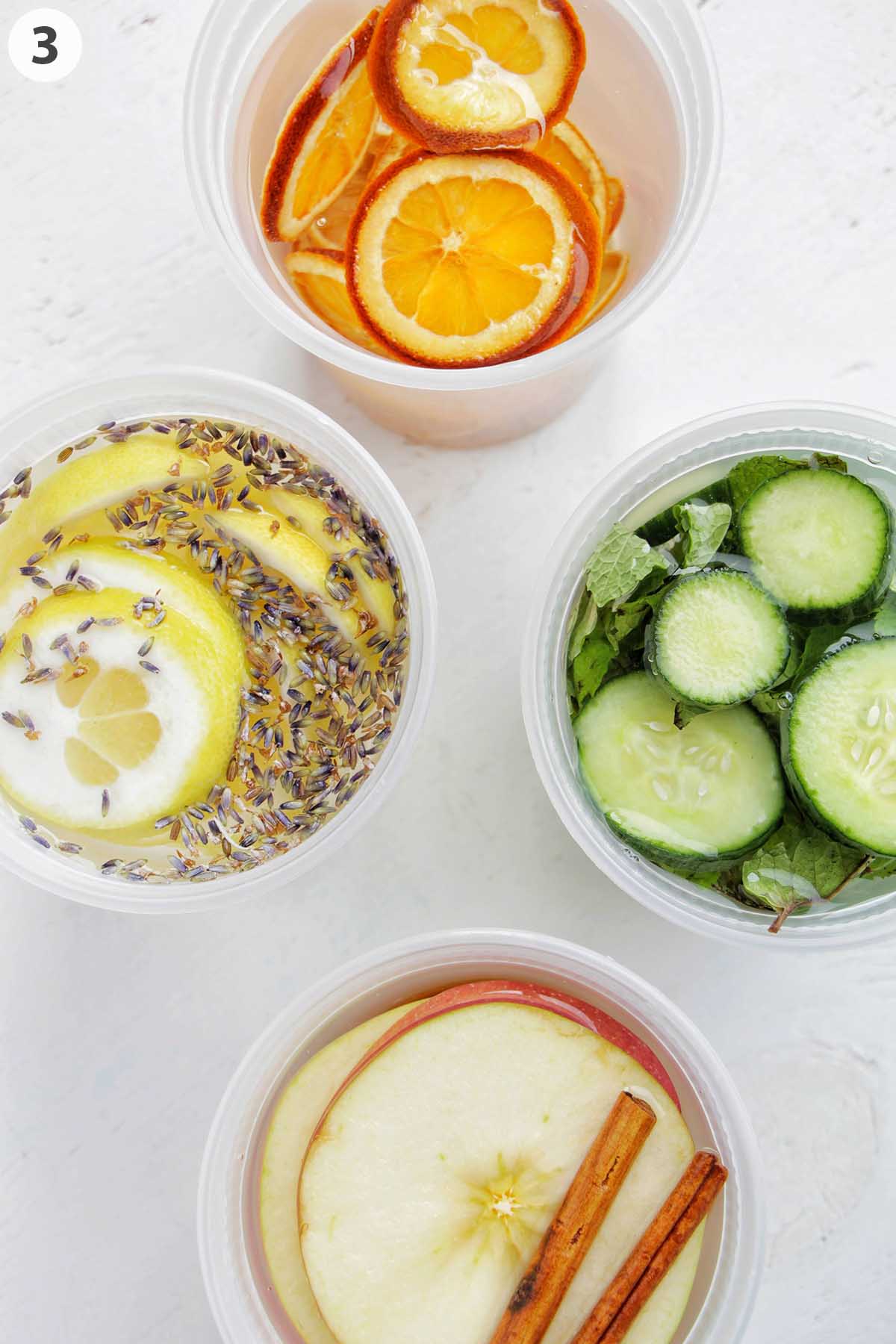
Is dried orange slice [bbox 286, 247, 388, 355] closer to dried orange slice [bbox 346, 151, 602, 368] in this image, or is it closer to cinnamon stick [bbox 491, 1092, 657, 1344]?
dried orange slice [bbox 346, 151, 602, 368]

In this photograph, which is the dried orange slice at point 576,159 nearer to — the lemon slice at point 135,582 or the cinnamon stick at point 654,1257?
the lemon slice at point 135,582

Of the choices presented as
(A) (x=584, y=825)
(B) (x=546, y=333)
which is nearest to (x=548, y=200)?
(B) (x=546, y=333)

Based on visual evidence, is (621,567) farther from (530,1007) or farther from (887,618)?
(530,1007)

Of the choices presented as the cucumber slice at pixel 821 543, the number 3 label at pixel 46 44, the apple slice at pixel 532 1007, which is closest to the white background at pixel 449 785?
the number 3 label at pixel 46 44

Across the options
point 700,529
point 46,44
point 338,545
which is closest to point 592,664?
point 700,529

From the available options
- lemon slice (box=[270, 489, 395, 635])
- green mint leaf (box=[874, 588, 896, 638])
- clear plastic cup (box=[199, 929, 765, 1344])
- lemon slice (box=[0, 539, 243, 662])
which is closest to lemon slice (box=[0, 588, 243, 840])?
lemon slice (box=[0, 539, 243, 662])

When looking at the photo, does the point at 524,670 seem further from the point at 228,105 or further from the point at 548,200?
the point at 228,105

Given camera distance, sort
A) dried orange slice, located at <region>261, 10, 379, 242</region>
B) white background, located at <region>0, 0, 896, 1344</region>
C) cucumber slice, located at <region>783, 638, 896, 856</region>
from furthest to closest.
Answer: white background, located at <region>0, 0, 896, 1344</region> < dried orange slice, located at <region>261, 10, 379, 242</region> < cucumber slice, located at <region>783, 638, 896, 856</region>
